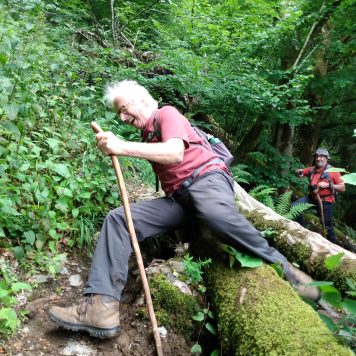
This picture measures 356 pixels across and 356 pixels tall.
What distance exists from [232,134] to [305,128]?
3.82 metres

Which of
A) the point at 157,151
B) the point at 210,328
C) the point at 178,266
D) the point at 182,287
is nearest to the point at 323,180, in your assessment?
the point at 178,266

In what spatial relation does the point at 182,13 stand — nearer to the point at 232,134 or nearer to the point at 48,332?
the point at 232,134

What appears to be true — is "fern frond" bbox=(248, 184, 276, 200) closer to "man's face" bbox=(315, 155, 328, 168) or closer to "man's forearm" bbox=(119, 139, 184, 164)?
"man's face" bbox=(315, 155, 328, 168)

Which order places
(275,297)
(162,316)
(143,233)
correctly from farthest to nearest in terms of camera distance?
(143,233) < (162,316) < (275,297)

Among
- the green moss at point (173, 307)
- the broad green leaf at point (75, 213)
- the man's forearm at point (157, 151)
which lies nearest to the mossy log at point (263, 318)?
the green moss at point (173, 307)

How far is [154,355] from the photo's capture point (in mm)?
2809

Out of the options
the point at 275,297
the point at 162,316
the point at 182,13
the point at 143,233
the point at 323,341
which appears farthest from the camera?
the point at 182,13

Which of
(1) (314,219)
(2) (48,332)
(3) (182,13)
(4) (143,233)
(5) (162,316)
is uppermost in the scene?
(3) (182,13)

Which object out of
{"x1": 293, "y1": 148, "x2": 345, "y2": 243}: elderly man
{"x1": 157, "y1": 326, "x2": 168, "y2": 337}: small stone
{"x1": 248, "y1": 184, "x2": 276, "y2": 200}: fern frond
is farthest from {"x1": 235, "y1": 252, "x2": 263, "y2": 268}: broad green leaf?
{"x1": 293, "y1": 148, "x2": 345, "y2": 243}: elderly man

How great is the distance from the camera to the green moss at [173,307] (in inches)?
120

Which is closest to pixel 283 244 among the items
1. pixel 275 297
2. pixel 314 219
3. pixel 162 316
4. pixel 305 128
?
pixel 275 297

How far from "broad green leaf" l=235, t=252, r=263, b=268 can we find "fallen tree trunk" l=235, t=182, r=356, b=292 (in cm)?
109

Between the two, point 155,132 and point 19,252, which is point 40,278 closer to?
point 19,252

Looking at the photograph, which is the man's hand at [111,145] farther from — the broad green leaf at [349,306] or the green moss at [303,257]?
the green moss at [303,257]
